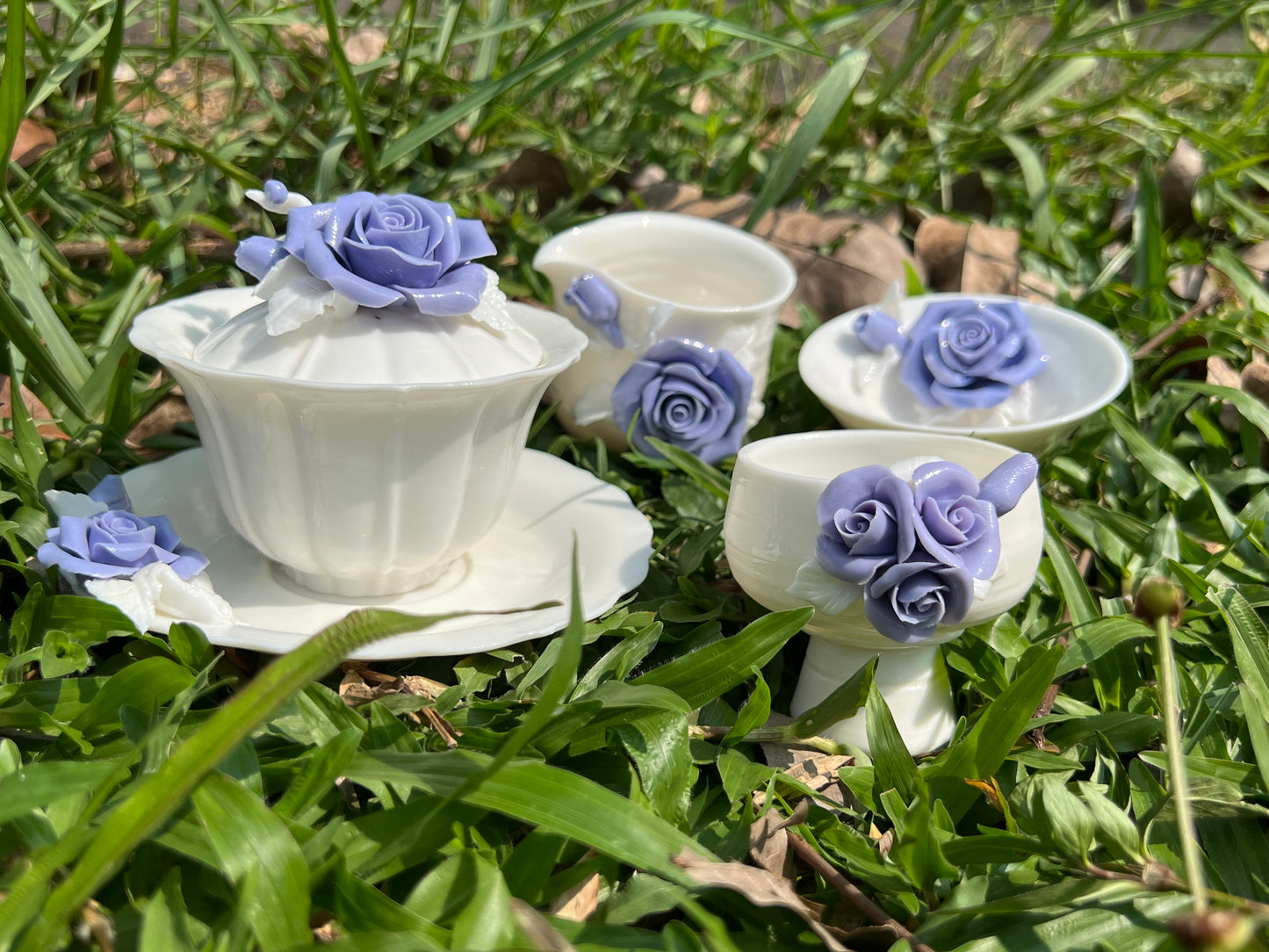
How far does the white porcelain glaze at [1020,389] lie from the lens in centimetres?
142

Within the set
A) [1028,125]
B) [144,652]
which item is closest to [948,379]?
[144,652]

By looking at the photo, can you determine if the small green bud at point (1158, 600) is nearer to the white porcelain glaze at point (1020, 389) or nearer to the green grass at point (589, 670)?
the green grass at point (589, 670)

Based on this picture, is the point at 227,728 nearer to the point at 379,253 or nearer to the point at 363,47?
the point at 379,253

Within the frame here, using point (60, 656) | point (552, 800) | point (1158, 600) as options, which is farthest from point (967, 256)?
point (60, 656)

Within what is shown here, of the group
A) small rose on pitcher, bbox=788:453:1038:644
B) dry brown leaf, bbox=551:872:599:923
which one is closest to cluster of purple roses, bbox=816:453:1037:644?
small rose on pitcher, bbox=788:453:1038:644

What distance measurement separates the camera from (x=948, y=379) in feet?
4.89

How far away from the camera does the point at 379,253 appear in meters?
1.05

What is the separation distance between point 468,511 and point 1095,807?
0.64m

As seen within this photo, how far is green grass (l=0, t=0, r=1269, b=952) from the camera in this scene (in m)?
0.78

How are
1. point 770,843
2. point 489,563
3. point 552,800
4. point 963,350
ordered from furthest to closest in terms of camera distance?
point 963,350 → point 489,563 → point 770,843 → point 552,800

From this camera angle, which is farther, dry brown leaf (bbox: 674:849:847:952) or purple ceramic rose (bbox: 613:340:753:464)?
purple ceramic rose (bbox: 613:340:753:464)

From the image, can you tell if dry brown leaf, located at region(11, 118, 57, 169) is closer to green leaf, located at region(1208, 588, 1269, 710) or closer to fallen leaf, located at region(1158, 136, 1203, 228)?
green leaf, located at region(1208, 588, 1269, 710)

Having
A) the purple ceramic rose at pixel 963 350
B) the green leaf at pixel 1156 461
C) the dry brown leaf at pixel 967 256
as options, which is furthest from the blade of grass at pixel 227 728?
the dry brown leaf at pixel 967 256

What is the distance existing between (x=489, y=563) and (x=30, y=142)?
98 centimetres
